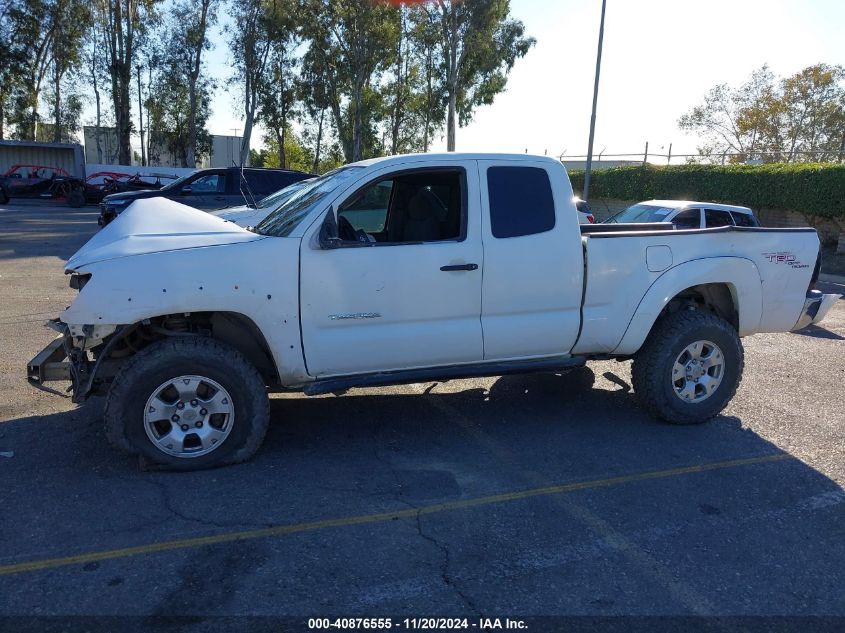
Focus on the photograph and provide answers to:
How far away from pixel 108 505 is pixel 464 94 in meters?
38.1

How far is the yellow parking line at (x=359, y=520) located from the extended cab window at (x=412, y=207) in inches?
71.7

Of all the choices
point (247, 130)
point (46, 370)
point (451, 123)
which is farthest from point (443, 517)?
point (247, 130)

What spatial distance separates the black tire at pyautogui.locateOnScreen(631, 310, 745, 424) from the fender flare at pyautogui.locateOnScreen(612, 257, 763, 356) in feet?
0.49

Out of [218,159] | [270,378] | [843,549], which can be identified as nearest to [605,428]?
[843,549]

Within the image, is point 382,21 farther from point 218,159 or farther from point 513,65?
point 218,159

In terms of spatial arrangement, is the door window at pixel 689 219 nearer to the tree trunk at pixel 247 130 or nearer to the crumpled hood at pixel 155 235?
the crumpled hood at pixel 155 235

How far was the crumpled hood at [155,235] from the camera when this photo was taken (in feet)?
14.2

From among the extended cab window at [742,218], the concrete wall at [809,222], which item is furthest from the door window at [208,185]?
the concrete wall at [809,222]

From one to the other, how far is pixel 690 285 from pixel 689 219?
7.52m

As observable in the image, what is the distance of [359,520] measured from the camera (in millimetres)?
3877

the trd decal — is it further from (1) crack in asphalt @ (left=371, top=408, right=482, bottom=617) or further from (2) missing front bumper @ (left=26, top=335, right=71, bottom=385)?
(2) missing front bumper @ (left=26, top=335, right=71, bottom=385)

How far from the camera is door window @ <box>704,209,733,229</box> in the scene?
40.4ft

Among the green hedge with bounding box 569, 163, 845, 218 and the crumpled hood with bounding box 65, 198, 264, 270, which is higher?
the green hedge with bounding box 569, 163, 845, 218

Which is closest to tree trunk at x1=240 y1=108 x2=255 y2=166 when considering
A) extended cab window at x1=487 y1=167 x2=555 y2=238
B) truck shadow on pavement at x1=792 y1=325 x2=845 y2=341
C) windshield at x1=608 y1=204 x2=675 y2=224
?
windshield at x1=608 y1=204 x2=675 y2=224
